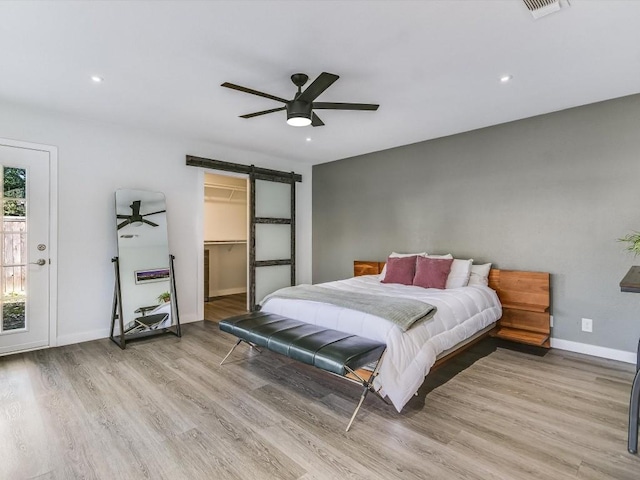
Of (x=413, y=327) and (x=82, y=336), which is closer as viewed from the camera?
(x=413, y=327)

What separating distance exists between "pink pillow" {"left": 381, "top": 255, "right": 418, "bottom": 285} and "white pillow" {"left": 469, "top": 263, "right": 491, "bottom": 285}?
68 centimetres

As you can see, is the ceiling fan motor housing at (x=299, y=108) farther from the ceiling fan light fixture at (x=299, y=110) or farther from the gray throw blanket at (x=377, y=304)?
the gray throw blanket at (x=377, y=304)

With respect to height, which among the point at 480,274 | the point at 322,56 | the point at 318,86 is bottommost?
the point at 480,274

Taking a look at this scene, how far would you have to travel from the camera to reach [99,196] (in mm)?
4070

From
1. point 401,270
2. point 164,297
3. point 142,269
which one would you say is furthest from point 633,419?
point 142,269

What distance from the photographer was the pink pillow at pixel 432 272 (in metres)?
3.99

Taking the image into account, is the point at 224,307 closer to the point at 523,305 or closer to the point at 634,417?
the point at 523,305

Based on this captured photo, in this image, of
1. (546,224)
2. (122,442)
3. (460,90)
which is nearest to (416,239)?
(546,224)

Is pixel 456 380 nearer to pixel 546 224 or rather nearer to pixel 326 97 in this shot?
pixel 546 224

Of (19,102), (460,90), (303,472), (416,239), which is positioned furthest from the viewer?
(416,239)

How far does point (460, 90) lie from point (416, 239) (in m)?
2.26

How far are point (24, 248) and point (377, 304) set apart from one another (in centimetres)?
370

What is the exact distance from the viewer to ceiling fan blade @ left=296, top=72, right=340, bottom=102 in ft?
7.54

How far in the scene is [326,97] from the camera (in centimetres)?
332
